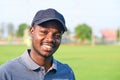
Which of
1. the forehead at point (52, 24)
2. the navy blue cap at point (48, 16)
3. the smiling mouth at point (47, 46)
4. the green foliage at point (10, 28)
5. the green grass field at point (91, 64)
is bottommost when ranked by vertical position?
the green foliage at point (10, 28)

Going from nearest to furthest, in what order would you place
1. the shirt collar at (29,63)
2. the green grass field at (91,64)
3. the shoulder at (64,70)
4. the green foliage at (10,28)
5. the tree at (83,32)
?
the shirt collar at (29,63) < the shoulder at (64,70) < the green grass field at (91,64) < the tree at (83,32) < the green foliage at (10,28)

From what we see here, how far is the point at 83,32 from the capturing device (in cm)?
8381

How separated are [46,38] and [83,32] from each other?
266 feet

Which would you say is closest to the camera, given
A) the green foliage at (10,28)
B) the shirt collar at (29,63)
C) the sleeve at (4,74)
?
the sleeve at (4,74)

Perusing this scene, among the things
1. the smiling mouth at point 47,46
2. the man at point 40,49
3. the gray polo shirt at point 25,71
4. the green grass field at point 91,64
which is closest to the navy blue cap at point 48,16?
the man at point 40,49

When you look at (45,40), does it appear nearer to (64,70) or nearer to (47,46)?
(47,46)

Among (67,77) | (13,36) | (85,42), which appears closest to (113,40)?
(85,42)

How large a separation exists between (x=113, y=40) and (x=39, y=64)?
96.4 meters

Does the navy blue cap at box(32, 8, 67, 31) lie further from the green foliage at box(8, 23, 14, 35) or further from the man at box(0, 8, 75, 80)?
the green foliage at box(8, 23, 14, 35)

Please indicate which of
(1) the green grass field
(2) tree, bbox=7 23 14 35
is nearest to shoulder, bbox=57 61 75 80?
(1) the green grass field

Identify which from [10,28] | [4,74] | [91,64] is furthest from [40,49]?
[10,28]

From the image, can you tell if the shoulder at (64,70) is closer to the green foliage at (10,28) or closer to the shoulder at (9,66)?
the shoulder at (9,66)

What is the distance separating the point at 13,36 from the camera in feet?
339

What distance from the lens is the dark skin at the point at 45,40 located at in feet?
9.45
